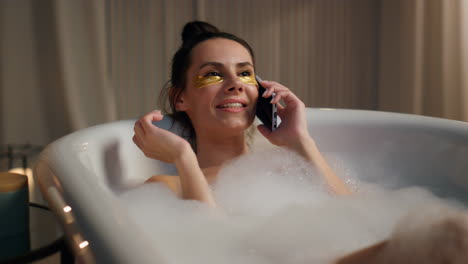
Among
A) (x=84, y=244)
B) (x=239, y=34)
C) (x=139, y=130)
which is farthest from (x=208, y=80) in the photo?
(x=239, y=34)

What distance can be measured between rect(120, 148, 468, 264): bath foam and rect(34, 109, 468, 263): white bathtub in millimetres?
116

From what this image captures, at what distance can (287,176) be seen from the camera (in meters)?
1.33

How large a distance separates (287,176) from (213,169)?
218 millimetres

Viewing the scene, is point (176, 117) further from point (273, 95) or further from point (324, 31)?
point (324, 31)

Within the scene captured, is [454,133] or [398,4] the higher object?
[398,4]

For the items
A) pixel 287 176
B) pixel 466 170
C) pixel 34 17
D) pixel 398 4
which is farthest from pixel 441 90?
pixel 34 17

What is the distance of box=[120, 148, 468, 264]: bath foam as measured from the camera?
85 cm

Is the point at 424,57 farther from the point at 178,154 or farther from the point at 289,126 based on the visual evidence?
the point at 178,154

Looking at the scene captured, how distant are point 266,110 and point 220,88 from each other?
16cm

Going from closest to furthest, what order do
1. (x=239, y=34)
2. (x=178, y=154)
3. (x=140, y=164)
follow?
(x=178, y=154), (x=140, y=164), (x=239, y=34)

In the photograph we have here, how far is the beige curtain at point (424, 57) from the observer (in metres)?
2.20

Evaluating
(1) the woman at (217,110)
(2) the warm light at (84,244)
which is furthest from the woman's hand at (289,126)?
(2) the warm light at (84,244)

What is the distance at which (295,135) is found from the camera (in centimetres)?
132

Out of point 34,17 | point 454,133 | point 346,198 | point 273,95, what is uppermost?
point 34,17
